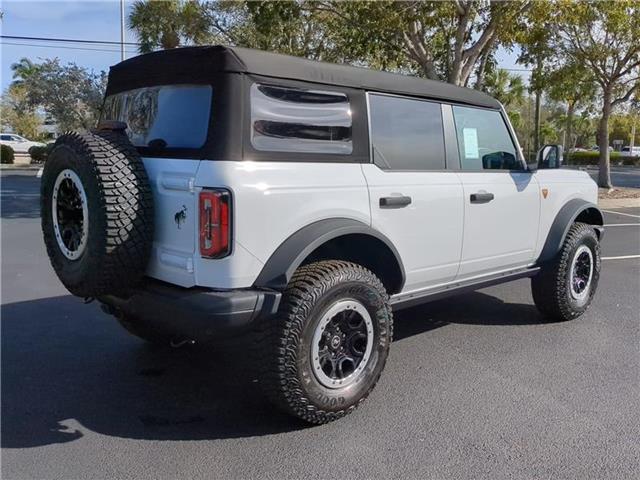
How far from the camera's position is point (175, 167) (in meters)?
3.01

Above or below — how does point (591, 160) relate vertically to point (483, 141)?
above

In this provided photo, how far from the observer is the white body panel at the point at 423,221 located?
354cm

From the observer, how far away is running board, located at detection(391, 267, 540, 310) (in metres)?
3.82

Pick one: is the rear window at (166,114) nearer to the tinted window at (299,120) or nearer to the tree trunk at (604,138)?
the tinted window at (299,120)

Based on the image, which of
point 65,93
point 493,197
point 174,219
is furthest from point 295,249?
point 65,93

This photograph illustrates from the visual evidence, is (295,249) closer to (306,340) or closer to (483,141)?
(306,340)

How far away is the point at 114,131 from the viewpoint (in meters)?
3.31

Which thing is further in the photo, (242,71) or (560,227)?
(560,227)

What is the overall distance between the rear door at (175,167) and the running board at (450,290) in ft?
4.81

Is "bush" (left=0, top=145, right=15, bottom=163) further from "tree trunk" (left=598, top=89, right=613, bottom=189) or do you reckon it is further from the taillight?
the taillight

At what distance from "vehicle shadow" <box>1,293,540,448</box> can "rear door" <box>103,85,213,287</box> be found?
0.85 metres

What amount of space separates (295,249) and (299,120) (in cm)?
77

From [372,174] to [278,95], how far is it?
764 mm

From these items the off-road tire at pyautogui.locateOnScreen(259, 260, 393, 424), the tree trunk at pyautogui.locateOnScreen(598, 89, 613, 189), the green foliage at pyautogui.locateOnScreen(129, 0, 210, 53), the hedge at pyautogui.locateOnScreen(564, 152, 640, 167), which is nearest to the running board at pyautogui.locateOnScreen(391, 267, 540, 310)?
the off-road tire at pyautogui.locateOnScreen(259, 260, 393, 424)
